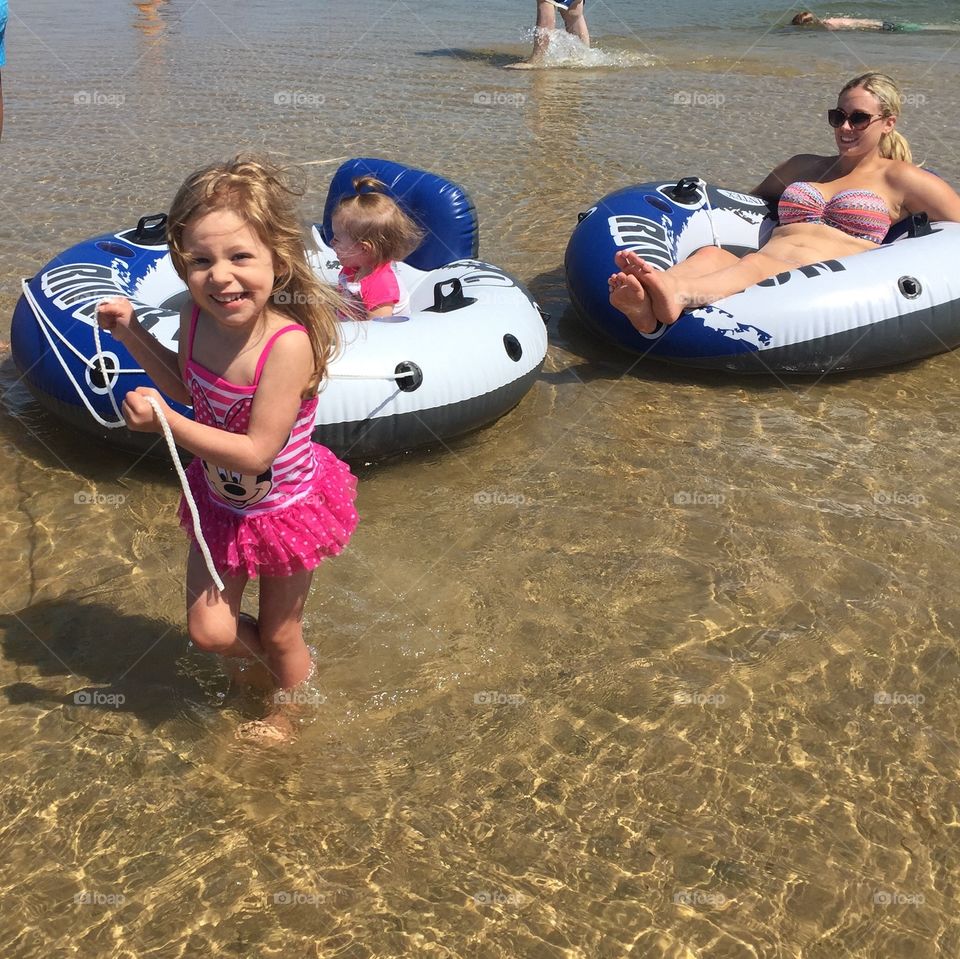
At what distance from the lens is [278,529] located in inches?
101

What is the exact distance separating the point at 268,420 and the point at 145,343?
42cm

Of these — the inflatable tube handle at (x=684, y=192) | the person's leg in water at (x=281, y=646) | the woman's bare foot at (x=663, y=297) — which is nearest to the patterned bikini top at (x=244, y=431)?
the person's leg in water at (x=281, y=646)

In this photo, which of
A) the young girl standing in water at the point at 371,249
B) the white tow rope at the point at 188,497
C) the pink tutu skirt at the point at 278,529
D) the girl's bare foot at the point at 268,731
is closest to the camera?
the white tow rope at the point at 188,497

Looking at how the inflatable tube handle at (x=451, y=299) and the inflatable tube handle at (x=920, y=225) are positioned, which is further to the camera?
the inflatable tube handle at (x=920, y=225)

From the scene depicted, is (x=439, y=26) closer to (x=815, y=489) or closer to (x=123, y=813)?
(x=815, y=489)

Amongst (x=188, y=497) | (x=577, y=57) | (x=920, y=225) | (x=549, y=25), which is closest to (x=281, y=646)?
(x=188, y=497)

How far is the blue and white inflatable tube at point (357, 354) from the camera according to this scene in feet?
13.1

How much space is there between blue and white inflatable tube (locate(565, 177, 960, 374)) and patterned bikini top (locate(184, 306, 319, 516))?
2728 millimetres

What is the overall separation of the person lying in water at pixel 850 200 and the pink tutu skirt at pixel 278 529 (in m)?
2.90

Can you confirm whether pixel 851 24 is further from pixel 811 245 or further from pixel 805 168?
pixel 811 245

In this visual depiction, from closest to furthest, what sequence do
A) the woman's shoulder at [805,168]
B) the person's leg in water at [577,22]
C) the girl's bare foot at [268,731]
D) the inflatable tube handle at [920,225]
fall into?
the girl's bare foot at [268,731] < the inflatable tube handle at [920,225] < the woman's shoulder at [805,168] < the person's leg in water at [577,22]

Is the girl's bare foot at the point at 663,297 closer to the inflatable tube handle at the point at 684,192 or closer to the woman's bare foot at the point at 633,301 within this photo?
the woman's bare foot at the point at 633,301

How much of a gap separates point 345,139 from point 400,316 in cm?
471

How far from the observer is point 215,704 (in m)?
3.04
